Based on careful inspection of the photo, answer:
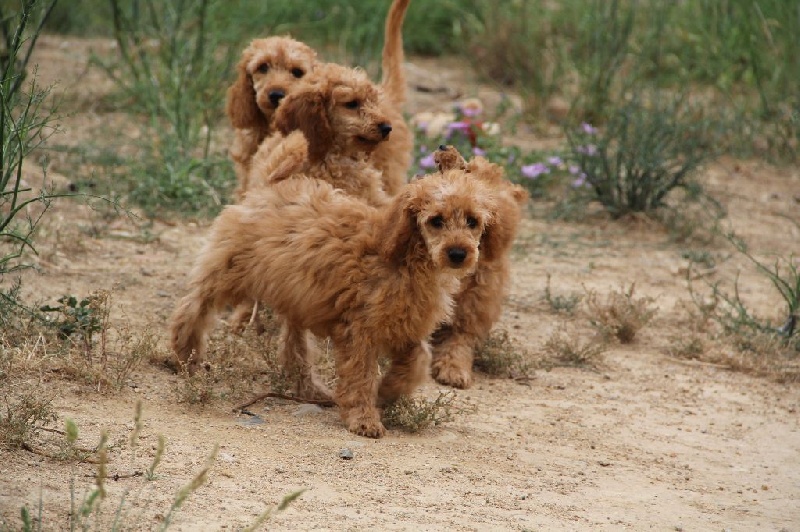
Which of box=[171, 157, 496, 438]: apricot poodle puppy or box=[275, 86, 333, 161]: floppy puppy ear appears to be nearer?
box=[171, 157, 496, 438]: apricot poodle puppy

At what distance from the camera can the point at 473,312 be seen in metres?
6.86

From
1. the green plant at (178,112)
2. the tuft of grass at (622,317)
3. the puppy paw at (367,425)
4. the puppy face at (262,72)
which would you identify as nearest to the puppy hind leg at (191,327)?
the puppy paw at (367,425)

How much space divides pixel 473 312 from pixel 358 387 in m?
1.39

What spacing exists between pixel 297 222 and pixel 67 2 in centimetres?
853

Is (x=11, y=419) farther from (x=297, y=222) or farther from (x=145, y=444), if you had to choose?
(x=297, y=222)

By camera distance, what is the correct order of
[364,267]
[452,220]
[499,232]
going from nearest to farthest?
[452,220] → [364,267] → [499,232]

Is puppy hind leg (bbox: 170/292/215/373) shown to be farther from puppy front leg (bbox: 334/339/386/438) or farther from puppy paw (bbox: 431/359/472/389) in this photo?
puppy paw (bbox: 431/359/472/389)

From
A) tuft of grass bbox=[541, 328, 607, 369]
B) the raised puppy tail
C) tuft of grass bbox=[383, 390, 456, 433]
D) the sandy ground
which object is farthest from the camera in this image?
the raised puppy tail

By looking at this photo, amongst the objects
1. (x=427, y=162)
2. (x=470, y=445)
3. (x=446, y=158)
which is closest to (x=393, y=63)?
(x=427, y=162)

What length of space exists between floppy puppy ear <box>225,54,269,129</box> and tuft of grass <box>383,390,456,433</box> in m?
2.76

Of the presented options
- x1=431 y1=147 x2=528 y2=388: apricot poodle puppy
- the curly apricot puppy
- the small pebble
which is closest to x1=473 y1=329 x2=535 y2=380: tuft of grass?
x1=431 y1=147 x2=528 y2=388: apricot poodle puppy

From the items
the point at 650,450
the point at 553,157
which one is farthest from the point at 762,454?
the point at 553,157

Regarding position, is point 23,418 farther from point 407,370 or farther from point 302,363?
point 407,370

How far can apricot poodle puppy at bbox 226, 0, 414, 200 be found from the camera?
7.66m
